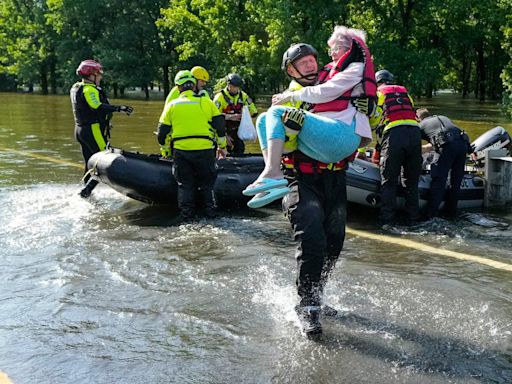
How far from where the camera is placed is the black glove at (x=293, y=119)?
400cm

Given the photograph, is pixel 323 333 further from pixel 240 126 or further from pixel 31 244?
pixel 240 126

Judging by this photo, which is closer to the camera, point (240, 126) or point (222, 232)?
point (222, 232)

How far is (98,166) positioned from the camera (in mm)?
8422

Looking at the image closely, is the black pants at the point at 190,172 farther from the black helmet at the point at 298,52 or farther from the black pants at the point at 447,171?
the black helmet at the point at 298,52

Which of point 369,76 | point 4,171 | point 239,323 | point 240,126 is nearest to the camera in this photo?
point 369,76

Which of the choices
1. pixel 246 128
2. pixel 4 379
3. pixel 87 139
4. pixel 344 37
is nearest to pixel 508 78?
pixel 246 128

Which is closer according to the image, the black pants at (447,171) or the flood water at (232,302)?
the flood water at (232,302)

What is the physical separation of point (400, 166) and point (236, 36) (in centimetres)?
2743

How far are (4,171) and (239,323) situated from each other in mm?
7853

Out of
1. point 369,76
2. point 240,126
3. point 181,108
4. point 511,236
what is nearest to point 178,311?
point 369,76

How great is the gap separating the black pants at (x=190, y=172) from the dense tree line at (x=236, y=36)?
1688cm

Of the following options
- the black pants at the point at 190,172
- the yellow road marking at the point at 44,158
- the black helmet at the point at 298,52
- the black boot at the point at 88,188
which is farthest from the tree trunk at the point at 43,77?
the black helmet at the point at 298,52

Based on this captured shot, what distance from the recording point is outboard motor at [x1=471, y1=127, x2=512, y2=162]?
359 inches

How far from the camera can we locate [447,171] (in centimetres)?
791
